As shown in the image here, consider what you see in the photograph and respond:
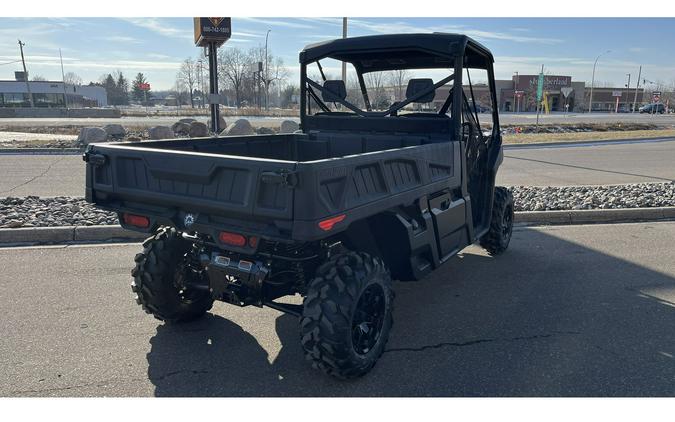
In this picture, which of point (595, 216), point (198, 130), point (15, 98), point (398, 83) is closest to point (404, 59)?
point (398, 83)

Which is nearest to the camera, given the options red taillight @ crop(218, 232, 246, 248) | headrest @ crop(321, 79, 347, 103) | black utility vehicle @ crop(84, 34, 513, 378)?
black utility vehicle @ crop(84, 34, 513, 378)

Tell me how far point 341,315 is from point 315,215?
706mm

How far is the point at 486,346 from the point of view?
11.9 ft

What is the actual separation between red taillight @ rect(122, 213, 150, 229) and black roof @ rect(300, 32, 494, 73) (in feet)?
8.05

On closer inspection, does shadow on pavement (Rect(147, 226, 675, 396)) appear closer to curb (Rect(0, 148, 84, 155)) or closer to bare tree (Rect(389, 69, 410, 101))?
bare tree (Rect(389, 69, 410, 101))

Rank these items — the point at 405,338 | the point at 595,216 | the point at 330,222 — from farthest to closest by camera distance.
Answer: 1. the point at 595,216
2. the point at 405,338
3. the point at 330,222

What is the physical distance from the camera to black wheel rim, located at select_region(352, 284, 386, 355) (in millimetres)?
3189

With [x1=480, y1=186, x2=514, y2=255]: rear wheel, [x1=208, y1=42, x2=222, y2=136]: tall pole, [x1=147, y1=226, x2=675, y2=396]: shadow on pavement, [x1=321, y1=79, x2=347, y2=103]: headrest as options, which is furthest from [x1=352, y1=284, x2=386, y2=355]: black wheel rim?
[x1=208, y1=42, x2=222, y2=136]: tall pole

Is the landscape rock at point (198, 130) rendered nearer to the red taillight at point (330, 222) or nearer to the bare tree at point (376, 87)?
the bare tree at point (376, 87)

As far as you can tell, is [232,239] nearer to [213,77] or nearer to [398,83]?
[398,83]

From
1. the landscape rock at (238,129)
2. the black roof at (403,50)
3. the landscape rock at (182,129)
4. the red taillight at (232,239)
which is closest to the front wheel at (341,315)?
the red taillight at (232,239)

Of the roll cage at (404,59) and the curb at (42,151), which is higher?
the roll cage at (404,59)

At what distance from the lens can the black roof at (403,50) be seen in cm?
430

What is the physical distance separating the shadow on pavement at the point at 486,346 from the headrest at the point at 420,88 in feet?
5.92
